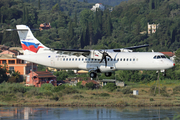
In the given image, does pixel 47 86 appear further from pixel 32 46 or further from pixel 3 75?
pixel 32 46

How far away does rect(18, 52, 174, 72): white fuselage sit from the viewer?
160 ft

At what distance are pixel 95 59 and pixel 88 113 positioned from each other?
58.0ft

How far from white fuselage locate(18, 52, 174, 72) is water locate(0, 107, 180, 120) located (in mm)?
11835

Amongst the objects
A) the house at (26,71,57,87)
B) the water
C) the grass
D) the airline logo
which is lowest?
the water

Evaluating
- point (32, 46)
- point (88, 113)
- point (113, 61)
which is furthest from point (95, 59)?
point (88, 113)

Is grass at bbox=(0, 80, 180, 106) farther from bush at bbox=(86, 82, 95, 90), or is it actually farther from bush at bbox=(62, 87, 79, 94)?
bush at bbox=(86, 82, 95, 90)

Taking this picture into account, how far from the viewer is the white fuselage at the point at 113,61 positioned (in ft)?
160

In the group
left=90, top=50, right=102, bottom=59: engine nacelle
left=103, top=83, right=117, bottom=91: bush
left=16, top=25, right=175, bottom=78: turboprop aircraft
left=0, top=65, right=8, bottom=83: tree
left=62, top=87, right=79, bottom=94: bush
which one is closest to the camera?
left=16, top=25, right=175, bottom=78: turboprop aircraft

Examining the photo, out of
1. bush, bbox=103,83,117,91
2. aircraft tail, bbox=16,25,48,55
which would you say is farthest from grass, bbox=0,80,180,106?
aircraft tail, bbox=16,25,48,55

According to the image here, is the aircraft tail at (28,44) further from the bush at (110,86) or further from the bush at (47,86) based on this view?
the bush at (110,86)

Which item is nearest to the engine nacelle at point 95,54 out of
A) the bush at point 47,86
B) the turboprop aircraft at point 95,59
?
the turboprop aircraft at point 95,59

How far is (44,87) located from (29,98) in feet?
37.4

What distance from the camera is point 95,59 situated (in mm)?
51438

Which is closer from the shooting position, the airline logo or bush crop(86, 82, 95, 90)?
the airline logo
